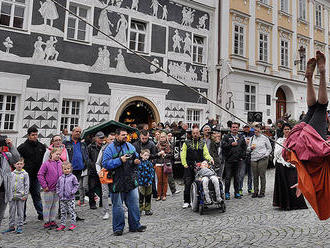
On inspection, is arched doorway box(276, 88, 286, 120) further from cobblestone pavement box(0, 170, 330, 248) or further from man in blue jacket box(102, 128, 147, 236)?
man in blue jacket box(102, 128, 147, 236)

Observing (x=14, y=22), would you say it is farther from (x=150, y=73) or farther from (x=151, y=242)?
(x=151, y=242)

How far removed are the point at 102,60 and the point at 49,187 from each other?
9154 mm

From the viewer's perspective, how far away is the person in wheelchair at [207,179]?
6435 mm

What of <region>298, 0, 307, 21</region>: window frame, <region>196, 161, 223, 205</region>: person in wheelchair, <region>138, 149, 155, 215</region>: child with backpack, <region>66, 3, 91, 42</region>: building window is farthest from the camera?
<region>298, 0, 307, 21</region>: window frame

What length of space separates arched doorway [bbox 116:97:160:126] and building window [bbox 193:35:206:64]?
14.6 feet

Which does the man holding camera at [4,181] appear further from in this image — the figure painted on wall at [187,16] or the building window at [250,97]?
the building window at [250,97]

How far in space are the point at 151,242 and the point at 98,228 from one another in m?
1.46

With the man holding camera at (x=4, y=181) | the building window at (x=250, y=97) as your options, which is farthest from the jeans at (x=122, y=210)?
the building window at (x=250, y=97)

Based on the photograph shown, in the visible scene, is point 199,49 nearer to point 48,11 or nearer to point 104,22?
point 104,22

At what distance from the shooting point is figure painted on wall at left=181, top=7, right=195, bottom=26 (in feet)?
54.6

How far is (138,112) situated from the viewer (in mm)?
15547

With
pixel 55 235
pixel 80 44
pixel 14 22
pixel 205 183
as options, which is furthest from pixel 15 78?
pixel 205 183

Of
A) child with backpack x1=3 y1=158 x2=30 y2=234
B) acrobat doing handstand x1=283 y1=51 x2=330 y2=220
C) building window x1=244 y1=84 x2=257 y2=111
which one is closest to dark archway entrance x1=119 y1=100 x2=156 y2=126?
building window x1=244 y1=84 x2=257 y2=111

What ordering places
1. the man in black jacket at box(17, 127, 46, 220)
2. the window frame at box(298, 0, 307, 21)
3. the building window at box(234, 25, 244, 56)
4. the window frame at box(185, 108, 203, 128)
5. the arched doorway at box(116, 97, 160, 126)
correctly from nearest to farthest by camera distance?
the man in black jacket at box(17, 127, 46, 220), the arched doorway at box(116, 97, 160, 126), the window frame at box(185, 108, 203, 128), the building window at box(234, 25, 244, 56), the window frame at box(298, 0, 307, 21)
